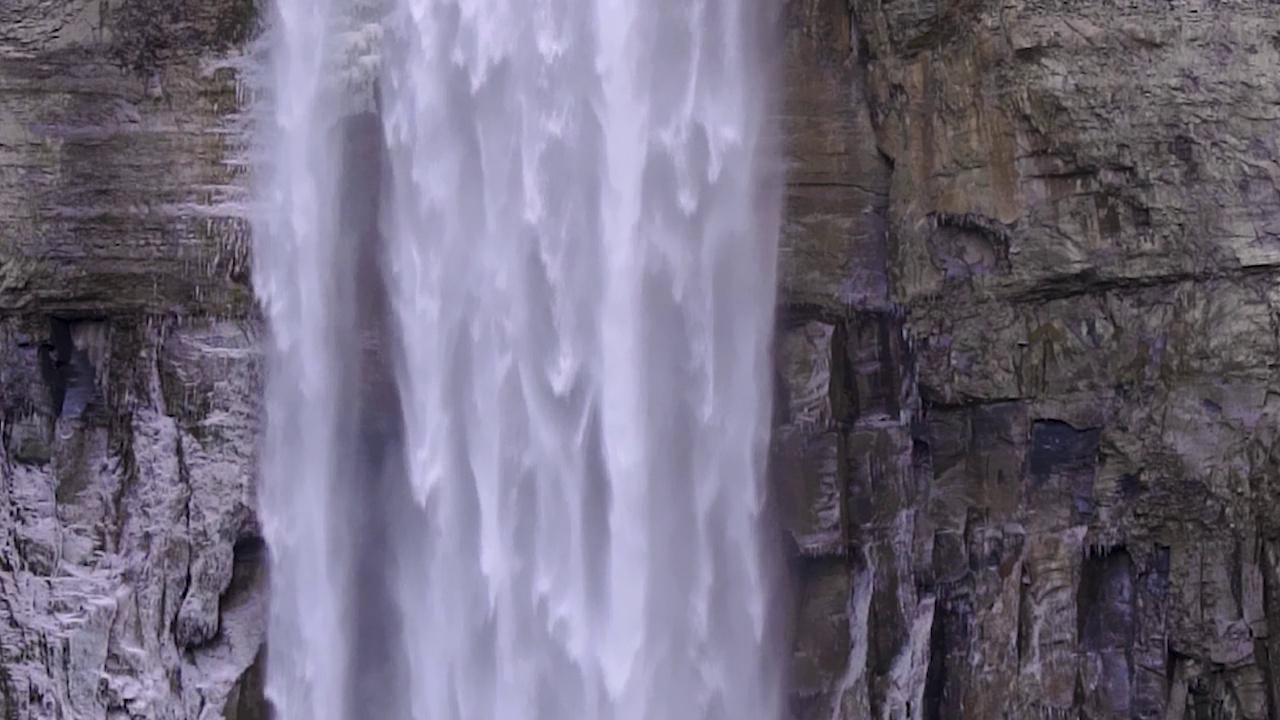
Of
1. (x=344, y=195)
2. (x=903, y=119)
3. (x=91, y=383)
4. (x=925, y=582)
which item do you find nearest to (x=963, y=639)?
(x=925, y=582)

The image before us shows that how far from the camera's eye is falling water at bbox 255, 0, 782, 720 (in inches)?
568

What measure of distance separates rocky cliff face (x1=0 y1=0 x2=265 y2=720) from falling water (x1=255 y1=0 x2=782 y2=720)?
45 cm

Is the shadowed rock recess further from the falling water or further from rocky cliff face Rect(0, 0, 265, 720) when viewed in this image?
the falling water

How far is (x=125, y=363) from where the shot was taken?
14.6 metres

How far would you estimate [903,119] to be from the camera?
14391 mm

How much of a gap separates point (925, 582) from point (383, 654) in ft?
16.8

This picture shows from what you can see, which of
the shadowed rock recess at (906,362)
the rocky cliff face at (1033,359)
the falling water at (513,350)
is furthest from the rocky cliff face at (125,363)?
the rocky cliff face at (1033,359)


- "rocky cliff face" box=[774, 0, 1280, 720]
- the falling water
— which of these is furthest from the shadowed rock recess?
the falling water

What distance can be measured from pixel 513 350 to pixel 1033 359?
4746 millimetres

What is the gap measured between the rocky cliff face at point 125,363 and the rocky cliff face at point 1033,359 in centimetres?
533

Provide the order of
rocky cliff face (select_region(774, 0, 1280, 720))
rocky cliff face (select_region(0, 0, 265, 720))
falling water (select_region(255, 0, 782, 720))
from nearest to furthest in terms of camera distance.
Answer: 1. rocky cliff face (select_region(774, 0, 1280, 720))
2. rocky cliff face (select_region(0, 0, 265, 720))
3. falling water (select_region(255, 0, 782, 720))

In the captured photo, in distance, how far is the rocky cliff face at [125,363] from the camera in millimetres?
14273

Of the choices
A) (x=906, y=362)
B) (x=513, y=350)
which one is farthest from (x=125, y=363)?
(x=906, y=362)

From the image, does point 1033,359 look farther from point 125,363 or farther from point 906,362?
point 125,363
